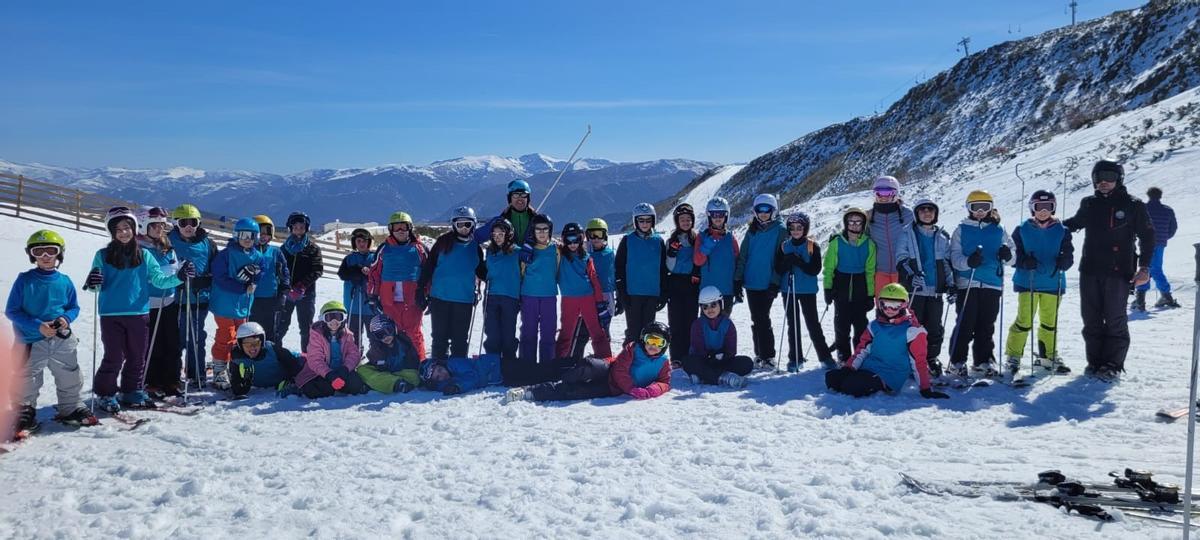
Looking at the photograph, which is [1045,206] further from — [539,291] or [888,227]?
[539,291]

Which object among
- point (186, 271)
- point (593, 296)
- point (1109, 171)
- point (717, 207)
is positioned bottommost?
point (593, 296)

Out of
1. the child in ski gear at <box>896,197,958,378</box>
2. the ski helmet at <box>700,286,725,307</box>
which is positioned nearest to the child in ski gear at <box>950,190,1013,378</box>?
the child in ski gear at <box>896,197,958,378</box>

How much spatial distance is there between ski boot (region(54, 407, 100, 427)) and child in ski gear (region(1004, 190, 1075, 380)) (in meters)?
8.62

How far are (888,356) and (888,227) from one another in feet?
5.11

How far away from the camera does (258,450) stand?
5.48 metres

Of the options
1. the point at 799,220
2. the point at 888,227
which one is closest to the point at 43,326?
the point at 799,220

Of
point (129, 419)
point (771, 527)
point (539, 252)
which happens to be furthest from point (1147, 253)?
point (129, 419)

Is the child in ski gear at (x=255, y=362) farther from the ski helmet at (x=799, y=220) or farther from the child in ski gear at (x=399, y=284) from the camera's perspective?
the ski helmet at (x=799, y=220)

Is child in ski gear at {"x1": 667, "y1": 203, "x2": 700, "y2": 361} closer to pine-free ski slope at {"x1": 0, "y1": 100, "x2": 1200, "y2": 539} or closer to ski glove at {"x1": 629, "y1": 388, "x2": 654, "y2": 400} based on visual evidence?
pine-free ski slope at {"x1": 0, "y1": 100, "x2": 1200, "y2": 539}

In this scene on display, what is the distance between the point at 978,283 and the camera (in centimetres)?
717

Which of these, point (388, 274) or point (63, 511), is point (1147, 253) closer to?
point (388, 274)

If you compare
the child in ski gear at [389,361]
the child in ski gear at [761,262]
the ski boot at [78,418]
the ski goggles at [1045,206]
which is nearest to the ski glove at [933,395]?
the child in ski gear at [761,262]

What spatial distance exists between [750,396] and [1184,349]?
5.27 metres

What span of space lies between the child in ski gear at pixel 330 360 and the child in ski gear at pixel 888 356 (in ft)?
16.2
